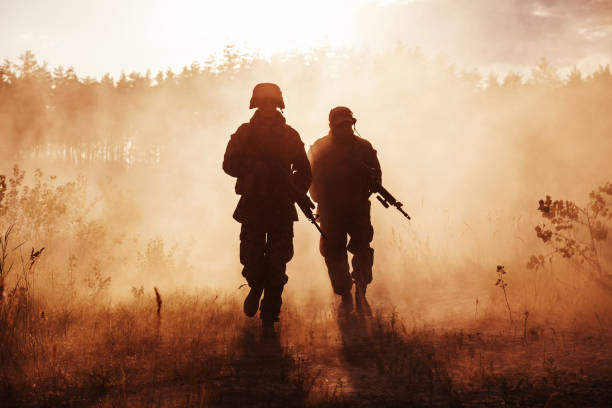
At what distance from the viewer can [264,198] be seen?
4242mm

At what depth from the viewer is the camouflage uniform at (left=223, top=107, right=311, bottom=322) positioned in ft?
13.9

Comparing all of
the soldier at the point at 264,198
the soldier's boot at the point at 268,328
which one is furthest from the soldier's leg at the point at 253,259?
the soldier's boot at the point at 268,328

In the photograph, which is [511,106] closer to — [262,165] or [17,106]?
[262,165]

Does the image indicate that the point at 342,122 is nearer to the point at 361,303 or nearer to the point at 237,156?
the point at 237,156

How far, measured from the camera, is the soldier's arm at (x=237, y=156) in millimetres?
4254

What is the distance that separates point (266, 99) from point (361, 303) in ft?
8.02

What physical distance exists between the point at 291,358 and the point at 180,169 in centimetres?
2527

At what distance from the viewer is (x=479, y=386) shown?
277 cm

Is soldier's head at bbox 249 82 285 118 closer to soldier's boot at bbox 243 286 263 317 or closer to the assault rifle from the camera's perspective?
the assault rifle

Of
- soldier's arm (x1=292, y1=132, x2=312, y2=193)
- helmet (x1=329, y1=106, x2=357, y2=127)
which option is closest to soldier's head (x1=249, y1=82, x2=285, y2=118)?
soldier's arm (x1=292, y1=132, x2=312, y2=193)

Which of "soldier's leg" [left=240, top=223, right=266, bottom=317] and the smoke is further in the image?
the smoke

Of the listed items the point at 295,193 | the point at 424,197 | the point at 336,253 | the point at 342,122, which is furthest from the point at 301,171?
the point at 424,197

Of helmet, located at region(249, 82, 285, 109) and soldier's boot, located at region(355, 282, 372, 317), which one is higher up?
helmet, located at region(249, 82, 285, 109)

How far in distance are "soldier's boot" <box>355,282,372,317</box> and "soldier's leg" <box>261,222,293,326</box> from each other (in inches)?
43.3
